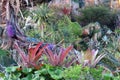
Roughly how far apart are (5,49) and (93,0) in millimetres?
9055

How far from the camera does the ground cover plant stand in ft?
13.6

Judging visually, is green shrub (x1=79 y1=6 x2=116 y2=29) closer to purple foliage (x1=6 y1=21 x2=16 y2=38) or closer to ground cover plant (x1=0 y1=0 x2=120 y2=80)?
ground cover plant (x1=0 y1=0 x2=120 y2=80)

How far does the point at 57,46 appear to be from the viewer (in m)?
6.34

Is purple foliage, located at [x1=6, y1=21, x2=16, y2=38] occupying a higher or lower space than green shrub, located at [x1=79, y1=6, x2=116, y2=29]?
higher

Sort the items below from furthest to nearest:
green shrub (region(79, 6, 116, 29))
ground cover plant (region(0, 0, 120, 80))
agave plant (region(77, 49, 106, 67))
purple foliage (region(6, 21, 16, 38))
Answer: green shrub (region(79, 6, 116, 29)) < purple foliage (region(6, 21, 16, 38)) < agave plant (region(77, 49, 106, 67)) < ground cover plant (region(0, 0, 120, 80))

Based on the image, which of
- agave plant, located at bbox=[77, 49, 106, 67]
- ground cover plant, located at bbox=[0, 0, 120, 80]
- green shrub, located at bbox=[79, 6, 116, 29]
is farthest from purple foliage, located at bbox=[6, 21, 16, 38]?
green shrub, located at bbox=[79, 6, 116, 29]

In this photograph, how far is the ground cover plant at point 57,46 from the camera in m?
4.15

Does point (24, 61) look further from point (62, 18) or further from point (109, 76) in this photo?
point (62, 18)

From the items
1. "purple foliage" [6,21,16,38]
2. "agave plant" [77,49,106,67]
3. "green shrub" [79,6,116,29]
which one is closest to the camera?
"agave plant" [77,49,106,67]

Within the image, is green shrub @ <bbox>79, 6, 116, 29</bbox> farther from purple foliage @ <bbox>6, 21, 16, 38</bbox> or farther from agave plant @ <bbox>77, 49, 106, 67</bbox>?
agave plant @ <bbox>77, 49, 106, 67</bbox>

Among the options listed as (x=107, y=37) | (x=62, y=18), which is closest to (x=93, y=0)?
(x=62, y=18)

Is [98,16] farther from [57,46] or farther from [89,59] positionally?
[89,59]

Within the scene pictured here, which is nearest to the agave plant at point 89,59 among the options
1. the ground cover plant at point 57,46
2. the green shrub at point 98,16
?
the ground cover plant at point 57,46

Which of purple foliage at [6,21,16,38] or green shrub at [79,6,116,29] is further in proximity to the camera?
green shrub at [79,6,116,29]
